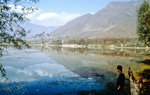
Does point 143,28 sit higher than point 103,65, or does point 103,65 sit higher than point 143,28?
point 143,28

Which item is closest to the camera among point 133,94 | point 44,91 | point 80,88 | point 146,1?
point 133,94

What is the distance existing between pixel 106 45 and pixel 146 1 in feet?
402

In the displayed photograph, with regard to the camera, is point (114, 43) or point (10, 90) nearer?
point (10, 90)

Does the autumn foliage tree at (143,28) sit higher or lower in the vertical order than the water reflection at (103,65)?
higher

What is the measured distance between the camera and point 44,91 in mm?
17891

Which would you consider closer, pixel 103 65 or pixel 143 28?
pixel 143 28

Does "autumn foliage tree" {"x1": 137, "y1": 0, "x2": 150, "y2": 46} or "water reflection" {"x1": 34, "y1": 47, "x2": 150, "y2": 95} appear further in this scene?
"autumn foliage tree" {"x1": 137, "y1": 0, "x2": 150, "y2": 46}

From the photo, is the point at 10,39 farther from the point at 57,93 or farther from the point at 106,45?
the point at 106,45

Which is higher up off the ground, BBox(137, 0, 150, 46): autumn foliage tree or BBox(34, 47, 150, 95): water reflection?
Answer: BBox(137, 0, 150, 46): autumn foliage tree

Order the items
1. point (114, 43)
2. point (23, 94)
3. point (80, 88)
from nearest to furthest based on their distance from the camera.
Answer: point (23, 94) → point (80, 88) → point (114, 43)

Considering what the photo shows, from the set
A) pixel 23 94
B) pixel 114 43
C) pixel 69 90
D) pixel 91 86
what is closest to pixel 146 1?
pixel 91 86

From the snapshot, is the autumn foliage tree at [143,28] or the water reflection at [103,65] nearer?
the water reflection at [103,65]

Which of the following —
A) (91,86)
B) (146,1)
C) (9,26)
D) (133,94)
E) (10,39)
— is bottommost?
(91,86)

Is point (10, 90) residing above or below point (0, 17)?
below
